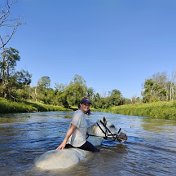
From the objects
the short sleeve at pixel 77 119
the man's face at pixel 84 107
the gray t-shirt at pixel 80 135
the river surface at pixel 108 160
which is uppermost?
the man's face at pixel 84 107

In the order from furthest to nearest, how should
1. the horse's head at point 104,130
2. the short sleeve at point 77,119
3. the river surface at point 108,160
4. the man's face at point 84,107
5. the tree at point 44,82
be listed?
the tree at point 44,82 → the horse's head at point 104,130 → the man's face at point 84,107 → the short sleeve at point 77,119 → the river surface at point 108,160

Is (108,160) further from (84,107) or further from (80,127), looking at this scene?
(84,107)

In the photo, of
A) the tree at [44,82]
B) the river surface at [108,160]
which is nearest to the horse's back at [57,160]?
the river surface at [108,160]

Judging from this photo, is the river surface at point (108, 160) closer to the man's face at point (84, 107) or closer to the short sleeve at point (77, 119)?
the short sleeve at point (77, 119)

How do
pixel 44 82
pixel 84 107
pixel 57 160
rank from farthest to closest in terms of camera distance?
pixel 44 82, pixel 84 107, pixel 57 160

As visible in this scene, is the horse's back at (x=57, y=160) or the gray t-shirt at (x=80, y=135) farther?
the gray t-shirt at (x=80, y=135)

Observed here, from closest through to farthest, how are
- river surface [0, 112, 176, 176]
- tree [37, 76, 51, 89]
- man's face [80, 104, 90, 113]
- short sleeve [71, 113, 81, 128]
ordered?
river surface [0, 112, 176, 176], short sleeve [71, 113, 81, 128], man's face [80, 104, 90, 113], tree [37, 76, 51, 89]

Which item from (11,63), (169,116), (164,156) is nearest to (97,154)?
(164,156)

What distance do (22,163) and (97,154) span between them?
2.54 meters

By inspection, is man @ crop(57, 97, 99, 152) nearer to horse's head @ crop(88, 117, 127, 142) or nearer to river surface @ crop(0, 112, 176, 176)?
river surface @ crop(0, 112, 176, 176)

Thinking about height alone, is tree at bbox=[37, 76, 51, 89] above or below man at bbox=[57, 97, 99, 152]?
above

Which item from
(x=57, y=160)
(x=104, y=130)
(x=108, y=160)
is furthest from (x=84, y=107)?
(x=104, y=130)

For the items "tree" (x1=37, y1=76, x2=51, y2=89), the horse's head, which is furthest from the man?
"tree" (x1=37, y1=76, x2=51, y2=89)

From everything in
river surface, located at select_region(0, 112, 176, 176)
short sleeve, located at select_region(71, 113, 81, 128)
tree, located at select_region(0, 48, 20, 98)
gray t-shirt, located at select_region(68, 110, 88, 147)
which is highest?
tree, located at select_region(0, 48, 20, 98)
